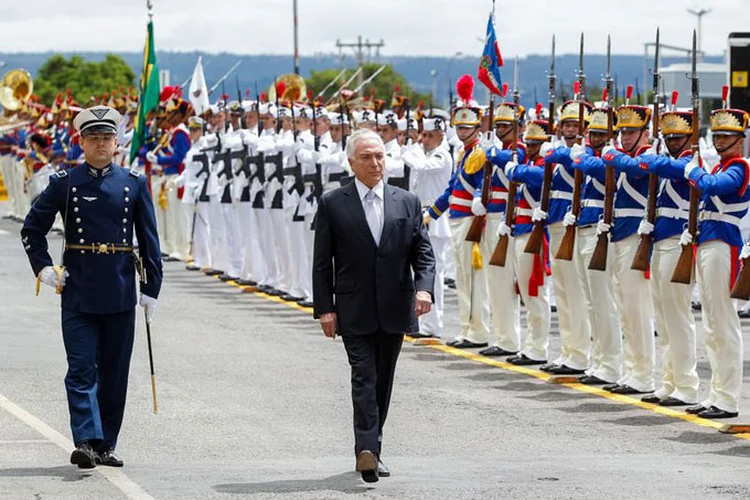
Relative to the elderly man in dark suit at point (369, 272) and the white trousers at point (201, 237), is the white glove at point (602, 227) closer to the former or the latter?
the elderly man in dark suit at point (369, 272)

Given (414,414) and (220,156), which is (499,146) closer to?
(414,414)

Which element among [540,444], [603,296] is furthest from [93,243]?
[603,296]

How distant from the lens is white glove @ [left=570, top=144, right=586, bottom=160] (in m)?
14.4

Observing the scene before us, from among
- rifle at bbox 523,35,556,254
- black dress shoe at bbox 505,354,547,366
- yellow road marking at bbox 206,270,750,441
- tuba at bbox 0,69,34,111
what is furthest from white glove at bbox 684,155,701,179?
tuba at bbox 0,69,34,111

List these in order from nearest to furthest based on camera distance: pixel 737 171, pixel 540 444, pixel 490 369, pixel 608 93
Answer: pixel 540 444
pixel 737 171
pixel 608 93
pixel 490 369

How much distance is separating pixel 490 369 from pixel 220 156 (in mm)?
9305

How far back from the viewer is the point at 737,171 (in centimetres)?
1239

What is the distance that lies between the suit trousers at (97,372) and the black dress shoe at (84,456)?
4cm

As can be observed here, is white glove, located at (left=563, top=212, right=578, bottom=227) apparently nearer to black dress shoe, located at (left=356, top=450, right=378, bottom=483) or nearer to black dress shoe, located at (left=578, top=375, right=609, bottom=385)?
black dress shoe, located at (left=578, top=375, right=609, bottom=385)

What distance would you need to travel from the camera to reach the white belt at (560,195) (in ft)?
49.7

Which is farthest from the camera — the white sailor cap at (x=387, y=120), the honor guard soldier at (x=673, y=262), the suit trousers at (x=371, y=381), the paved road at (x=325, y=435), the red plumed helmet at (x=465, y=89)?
the white sailor cap at (x=387, y=120)

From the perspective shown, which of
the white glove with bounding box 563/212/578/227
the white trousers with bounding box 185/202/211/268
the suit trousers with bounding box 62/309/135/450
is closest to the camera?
the suit trousers with bounding box 62/309/135/450

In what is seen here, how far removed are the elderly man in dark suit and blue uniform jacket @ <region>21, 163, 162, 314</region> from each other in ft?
3.30

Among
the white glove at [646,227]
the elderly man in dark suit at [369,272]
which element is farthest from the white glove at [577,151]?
the elderly man in dark suit at [369,272]
